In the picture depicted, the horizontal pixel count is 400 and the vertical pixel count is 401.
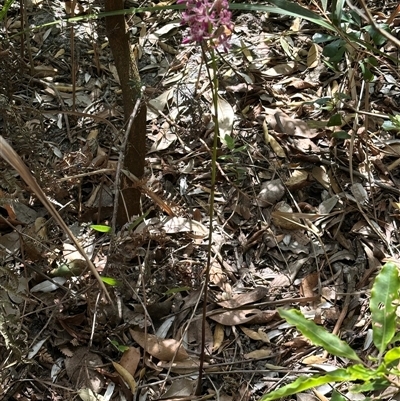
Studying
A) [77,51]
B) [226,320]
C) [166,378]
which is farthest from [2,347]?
[77,51]

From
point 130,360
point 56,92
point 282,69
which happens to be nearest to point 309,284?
point 130,360

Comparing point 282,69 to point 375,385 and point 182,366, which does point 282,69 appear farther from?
point 375,385

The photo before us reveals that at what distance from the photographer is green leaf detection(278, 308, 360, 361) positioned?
107cm

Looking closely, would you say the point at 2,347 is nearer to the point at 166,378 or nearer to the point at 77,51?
the point at 166,378

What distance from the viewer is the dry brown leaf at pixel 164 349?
147 centimetres

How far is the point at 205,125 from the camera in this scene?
190cm

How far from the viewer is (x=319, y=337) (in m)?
1.08

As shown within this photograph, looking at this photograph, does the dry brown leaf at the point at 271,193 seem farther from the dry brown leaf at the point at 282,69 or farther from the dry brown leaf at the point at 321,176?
the dry brown leaf at the point at 282,69

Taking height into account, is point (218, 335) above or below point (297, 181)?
below

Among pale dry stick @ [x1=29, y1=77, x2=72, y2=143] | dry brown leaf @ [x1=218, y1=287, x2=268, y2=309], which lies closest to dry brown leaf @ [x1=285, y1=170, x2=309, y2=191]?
dry brown leaf @ [x1=218, y1=287, x2=268, y2=309]

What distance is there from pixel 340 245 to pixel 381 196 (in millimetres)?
207

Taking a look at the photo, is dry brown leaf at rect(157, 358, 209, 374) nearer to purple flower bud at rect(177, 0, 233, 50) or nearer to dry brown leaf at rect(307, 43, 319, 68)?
purple flower bud at rect(177, 0, 233, 50)

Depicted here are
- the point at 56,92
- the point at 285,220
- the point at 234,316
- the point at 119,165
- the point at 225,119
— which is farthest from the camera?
the point at 56,92

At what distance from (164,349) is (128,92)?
632 millimetres
